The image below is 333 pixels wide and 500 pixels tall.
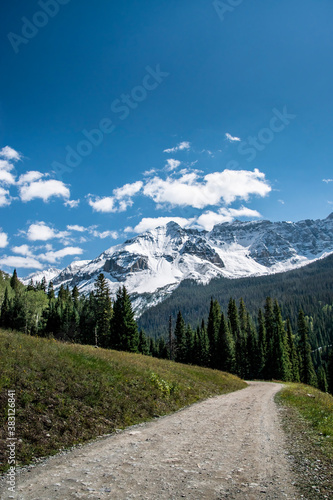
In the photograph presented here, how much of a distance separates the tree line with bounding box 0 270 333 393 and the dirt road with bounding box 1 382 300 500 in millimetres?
41527

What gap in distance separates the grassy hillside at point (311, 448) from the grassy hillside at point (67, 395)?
670cm

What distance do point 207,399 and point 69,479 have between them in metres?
16.2

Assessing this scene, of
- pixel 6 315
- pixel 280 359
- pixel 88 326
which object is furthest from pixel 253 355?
pixel 6 315

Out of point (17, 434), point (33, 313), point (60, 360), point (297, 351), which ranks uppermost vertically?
point (33, 313)

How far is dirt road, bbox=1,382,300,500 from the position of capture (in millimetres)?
6676

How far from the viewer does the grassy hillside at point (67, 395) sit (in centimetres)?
992

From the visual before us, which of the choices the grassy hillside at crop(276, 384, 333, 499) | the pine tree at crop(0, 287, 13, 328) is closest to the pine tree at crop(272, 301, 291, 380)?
the grassy hillside at crop(276, 384, 333, 499)

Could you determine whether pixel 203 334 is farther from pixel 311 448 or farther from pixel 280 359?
pixel 311 448

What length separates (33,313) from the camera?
67.2 m

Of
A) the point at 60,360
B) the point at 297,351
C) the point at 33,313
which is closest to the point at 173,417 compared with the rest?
the point at 60,360

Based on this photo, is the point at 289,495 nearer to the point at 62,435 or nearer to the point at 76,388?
the point at 62,435

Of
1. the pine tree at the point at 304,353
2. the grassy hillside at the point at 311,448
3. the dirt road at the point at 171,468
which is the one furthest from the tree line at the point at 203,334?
the dirt road at the point at 171,468

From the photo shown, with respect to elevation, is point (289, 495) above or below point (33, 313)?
below

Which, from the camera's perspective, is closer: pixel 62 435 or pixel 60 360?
pixel 62 435
